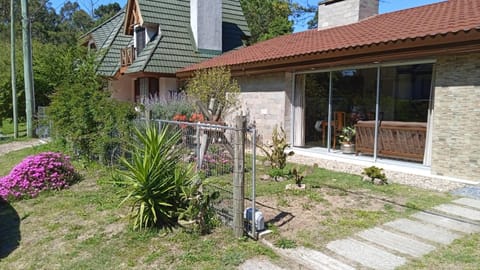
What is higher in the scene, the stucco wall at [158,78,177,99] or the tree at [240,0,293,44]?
the tree at [240,0,293,44]

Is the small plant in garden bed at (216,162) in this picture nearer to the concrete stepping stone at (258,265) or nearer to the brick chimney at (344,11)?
the concrete stepping stone at (258,265)

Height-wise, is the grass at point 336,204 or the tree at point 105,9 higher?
the tree at point 105,9

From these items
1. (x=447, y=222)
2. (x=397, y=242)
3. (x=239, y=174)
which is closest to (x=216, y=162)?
(x=239, y=174)

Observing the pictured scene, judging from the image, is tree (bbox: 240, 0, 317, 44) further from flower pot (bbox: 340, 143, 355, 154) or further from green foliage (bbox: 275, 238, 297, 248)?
green foliage (bbox: 275, 238, 297, 248)

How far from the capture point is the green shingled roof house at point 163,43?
15547 millimetres

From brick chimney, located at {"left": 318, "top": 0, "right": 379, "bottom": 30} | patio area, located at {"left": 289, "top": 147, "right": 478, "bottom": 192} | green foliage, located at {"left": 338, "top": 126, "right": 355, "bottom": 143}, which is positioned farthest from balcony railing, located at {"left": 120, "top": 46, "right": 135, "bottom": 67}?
green foliage, located at {"left": 338, "top": 126, "right": 355, "bottom": 143}

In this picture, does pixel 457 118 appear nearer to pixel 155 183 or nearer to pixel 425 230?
pixel 425 230

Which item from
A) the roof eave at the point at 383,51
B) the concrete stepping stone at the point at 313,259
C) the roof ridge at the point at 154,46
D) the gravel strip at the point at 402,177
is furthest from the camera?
the roof ridge at the point at 154,46

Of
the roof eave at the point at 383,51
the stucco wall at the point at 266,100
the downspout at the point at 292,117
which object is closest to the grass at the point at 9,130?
the stucco wall at the point at 266,100

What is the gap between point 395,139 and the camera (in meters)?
8.10

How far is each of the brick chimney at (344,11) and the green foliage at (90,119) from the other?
29.2 ft

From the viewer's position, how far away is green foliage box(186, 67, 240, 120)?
11.9 m

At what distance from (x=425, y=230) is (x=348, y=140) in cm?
509

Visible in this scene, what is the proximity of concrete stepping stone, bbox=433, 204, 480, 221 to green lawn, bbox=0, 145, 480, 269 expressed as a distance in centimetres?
21
